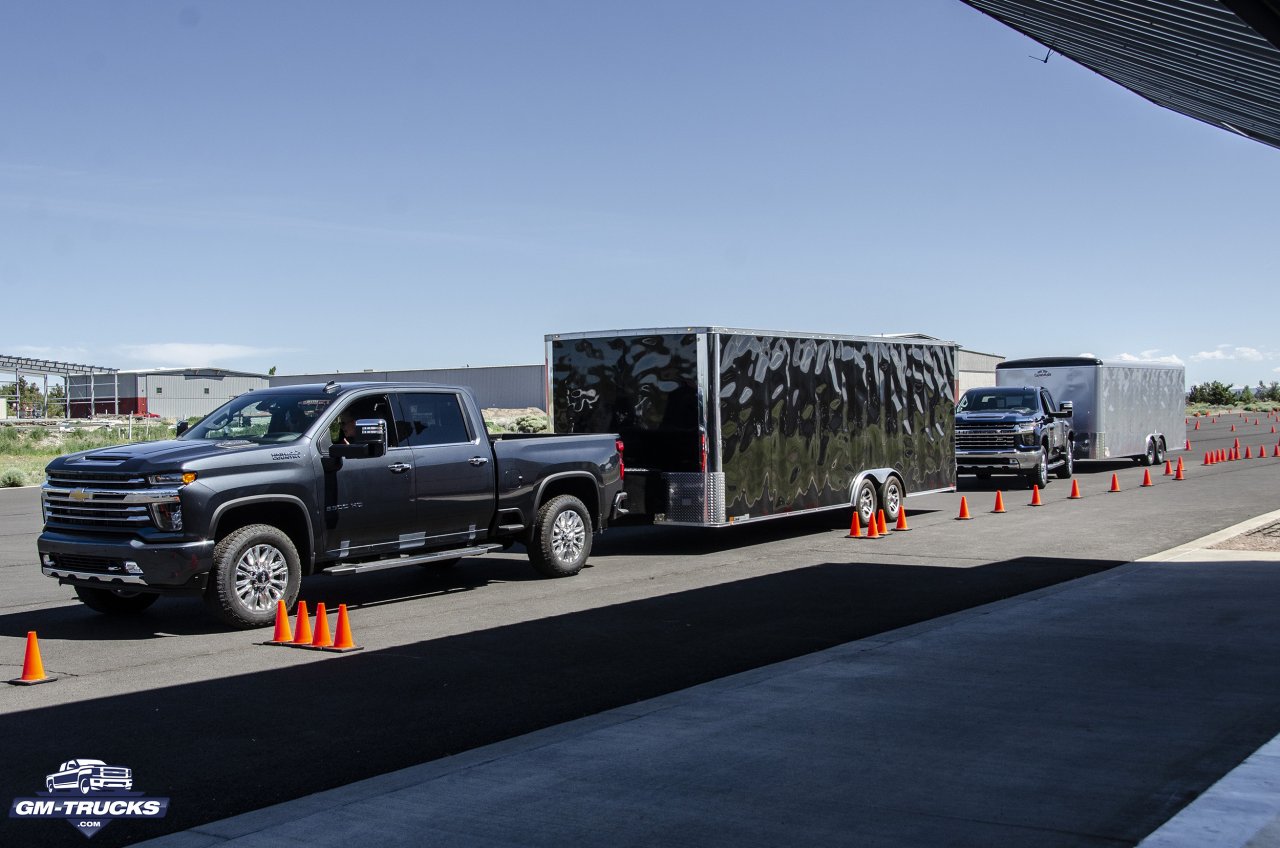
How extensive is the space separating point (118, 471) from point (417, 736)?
4660 millimetres

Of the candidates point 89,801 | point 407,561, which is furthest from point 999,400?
point 89,801

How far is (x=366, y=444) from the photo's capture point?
11672 millimetres

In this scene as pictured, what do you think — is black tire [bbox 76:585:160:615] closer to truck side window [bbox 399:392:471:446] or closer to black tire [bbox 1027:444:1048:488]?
truck side window [bbox 399:392:471:446]

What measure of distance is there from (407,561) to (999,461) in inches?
689

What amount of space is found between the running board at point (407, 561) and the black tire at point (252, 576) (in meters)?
0.45

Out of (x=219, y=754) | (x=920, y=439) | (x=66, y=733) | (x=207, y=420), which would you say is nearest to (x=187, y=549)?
(x=207, y=420)

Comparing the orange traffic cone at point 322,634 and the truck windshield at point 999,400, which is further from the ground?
the truck windshield at point 999,400

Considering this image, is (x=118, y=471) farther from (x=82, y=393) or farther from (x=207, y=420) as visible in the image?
(x=82, y=393)

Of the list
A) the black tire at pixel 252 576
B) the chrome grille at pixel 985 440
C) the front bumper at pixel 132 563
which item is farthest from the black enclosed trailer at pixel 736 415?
the chrome grille at pixel 985 440

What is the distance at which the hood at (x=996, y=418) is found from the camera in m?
26.4

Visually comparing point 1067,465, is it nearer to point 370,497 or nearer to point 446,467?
point 446,467

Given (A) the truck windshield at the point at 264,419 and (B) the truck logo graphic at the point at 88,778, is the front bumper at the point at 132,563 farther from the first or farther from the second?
(B) the truck logo graphic at the point at 88,778

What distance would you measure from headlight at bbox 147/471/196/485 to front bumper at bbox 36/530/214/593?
51cm

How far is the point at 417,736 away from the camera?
721cm
